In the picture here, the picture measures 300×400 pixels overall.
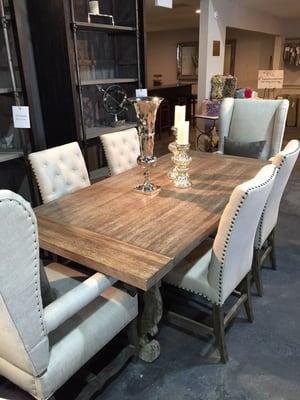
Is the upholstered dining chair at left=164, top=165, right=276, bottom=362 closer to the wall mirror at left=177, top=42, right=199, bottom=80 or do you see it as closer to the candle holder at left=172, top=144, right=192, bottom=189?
the candle holder at left=172, top=144, right=192, bottom=189

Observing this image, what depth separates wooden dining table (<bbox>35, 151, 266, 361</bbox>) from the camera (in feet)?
4.30

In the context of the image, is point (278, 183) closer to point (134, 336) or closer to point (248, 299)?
point (248, 299)

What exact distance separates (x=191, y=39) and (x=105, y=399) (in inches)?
405

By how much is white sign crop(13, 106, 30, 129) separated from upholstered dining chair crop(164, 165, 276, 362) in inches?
58.6

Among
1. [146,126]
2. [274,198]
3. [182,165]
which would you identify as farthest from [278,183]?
[146,126]

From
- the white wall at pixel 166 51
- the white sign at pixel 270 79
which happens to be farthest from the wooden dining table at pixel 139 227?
the white wall at pixel 166 51

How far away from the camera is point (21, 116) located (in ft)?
7.72

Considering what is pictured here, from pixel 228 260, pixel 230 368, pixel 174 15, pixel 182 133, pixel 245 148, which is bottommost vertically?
pixel 230 368

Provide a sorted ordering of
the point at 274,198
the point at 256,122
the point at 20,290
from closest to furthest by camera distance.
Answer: the point at 20,290 → the point at 274,198 → the point at 256,122

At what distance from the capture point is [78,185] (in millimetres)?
2301

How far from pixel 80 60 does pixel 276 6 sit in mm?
5508

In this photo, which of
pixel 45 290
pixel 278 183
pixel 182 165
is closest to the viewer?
pixel 45 290

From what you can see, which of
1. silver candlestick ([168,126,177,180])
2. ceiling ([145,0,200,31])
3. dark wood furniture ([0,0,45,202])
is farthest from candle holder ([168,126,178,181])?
ceiling ([145,0,200,31])

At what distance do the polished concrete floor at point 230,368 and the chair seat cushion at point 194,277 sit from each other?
36 cm
